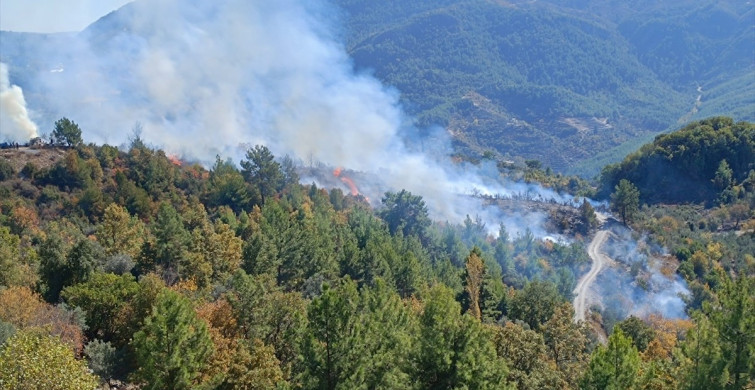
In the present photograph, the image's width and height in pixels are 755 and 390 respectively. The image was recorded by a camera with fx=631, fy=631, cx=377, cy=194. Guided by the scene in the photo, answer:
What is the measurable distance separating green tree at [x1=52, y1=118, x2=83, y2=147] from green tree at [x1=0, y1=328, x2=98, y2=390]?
97.5m

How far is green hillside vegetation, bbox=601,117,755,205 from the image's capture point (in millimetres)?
145750

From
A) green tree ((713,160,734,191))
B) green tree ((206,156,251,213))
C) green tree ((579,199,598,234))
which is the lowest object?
green tree ((206,156,251,213))

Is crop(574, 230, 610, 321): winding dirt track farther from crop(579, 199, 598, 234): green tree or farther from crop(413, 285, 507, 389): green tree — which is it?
crop(413, 285, 507, 389): green tree

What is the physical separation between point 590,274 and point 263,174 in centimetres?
6018

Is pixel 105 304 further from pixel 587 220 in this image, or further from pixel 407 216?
pixel 587 220

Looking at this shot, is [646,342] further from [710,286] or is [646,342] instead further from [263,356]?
[710,286]

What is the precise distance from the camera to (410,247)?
90062 millimetres

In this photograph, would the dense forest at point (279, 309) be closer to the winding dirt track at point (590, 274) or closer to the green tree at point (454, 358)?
the green tree at point (454, 358)

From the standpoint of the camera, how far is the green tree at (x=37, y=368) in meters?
23.5

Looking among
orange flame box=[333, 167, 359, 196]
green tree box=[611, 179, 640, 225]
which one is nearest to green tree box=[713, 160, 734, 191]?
green tree box=[611, 179, 640, 225]

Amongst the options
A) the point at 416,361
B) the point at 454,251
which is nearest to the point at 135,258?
the point at 416,361

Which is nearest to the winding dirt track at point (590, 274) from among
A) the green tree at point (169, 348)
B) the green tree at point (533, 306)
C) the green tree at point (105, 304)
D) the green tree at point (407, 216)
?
the green tree at point (533, 306)

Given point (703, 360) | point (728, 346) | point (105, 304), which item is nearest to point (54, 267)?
point (105, 304)

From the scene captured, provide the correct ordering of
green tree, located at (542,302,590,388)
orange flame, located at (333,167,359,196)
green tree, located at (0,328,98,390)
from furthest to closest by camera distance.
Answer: orange flame, located at (333,167,359,196), green tree, located at (542,302,590,388), green tree, located at (0,328,98,390)
